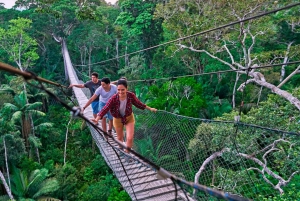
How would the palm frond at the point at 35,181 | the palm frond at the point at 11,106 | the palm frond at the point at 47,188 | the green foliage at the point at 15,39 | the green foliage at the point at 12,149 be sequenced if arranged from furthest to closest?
the green foliage at the point at 15,39 < the palm frond at the point at 11,106 < the green foliage at the point at 12,149 < the palm frond at the point at 35,181 < the palm frond at the point at 47,188

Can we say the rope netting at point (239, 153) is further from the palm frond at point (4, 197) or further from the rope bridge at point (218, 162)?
the palm frond at point (4, 197)

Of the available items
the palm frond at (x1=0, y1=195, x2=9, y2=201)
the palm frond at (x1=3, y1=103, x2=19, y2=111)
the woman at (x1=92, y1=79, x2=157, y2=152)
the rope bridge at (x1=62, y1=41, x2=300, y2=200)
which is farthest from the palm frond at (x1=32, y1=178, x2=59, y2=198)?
the woman at (x1=92, y1=79, x2=157, y2=152)

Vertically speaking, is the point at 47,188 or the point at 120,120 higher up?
the point at 120,120

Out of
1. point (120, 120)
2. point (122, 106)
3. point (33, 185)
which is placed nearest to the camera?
point (122, 106)

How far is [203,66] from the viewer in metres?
8.10

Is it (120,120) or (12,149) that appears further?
(12,149)

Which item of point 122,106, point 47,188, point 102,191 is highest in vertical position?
point 122,106

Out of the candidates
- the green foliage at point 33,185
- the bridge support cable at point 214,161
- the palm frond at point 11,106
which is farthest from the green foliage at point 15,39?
the bridge support cable at point 214,161

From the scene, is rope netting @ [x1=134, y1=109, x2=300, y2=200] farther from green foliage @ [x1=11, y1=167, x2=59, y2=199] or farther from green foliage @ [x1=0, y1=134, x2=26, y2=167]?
green foliage @ [x1=0, y1=134, x2=26, y2=167]

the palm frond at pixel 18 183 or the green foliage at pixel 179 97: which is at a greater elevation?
the green foliage at pixel 179 97

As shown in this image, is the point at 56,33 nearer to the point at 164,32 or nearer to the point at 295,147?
the point at 164,32

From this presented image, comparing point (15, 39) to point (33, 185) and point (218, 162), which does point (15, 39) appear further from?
point (218, 162)

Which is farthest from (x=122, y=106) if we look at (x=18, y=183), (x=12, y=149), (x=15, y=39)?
(x=15, y=39)

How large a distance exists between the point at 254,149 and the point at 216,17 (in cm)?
330
